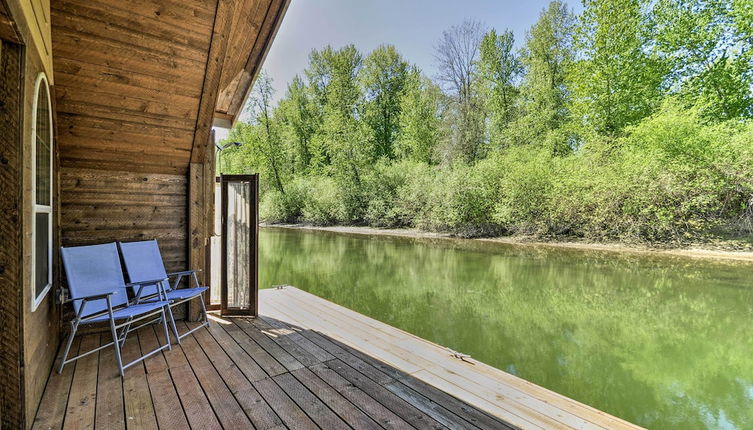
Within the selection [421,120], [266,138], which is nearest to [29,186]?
[421,120]

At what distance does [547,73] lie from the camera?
16.8 metres

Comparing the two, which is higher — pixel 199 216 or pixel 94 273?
pixel 199 216

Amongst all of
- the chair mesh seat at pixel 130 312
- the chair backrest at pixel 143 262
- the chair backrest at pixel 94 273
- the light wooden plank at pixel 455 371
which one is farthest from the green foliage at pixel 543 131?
the chair backrest at pixel 94 273

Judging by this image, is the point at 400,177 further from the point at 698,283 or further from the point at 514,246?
the point at 698,283

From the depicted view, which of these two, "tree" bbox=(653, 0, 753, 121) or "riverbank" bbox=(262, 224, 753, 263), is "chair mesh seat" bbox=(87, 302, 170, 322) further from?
"tree" bbox=(653, 0, 753, 121)

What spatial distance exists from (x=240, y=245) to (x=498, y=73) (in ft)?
59.9

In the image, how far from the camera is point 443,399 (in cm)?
204

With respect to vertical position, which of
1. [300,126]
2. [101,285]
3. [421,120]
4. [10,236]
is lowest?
[101,285]

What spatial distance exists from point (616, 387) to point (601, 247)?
862 centimetres

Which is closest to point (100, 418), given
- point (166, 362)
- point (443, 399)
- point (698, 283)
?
point (166, 362)

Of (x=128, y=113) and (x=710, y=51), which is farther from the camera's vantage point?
(x=710, y=51)

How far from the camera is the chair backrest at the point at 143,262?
9.66 feet

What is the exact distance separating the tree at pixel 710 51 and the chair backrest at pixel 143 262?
15.4 m

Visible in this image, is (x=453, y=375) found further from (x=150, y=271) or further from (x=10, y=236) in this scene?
(x=150, y=271)
